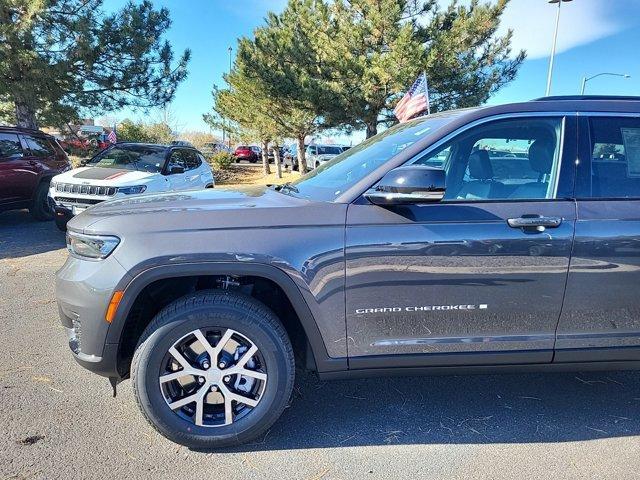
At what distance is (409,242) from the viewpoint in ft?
8.05

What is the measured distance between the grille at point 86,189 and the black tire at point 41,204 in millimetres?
1890

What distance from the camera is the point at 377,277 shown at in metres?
2.46

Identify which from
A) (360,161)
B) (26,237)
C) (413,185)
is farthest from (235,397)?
(26,237)

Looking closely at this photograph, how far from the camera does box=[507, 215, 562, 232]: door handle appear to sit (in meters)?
2.50

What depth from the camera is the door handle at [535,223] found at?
2498 mm

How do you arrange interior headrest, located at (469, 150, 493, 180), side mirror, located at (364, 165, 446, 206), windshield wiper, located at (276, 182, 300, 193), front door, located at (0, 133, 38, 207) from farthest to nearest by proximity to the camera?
front door, located at (0, 133, 38, 207) < windshield wiper, located at (276, 182, 300, 193) < interior headrest, located at (469, 150, 493, 180) < side mirror, located at (364, 165, 446, 206)

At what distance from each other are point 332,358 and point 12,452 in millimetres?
1735

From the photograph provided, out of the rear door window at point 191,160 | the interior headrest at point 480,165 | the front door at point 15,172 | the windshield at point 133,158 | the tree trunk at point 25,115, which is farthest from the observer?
the tree trunk at point 25,115

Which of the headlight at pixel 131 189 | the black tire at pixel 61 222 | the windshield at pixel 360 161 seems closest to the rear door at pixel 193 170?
the headlight at pixel 131 189

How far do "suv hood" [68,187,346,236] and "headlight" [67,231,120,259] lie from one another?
0.03 metres

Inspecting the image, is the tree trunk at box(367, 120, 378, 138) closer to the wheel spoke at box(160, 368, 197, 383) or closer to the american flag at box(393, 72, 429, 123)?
the american flag at box(393, 72, 429, 123)

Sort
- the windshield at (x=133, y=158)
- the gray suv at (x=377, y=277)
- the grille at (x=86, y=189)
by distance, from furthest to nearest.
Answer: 1. the windshield at (x=133, y=158)
2. the grille at (x=86, y=189)
3. the gray suv at (x=377, y=277)

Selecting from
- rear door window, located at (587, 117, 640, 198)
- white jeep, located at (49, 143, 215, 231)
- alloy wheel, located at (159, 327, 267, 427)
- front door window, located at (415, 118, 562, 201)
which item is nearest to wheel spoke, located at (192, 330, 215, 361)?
alloy wheel, located at (159, 327, 267, 427)

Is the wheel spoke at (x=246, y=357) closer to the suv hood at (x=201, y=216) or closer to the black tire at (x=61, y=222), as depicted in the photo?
the suv hood at (x=201, y=216)
